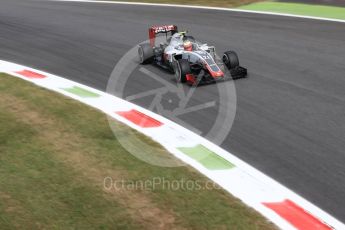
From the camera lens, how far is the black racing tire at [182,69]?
11078 millimetres

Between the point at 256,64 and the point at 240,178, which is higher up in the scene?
the point at 256,64

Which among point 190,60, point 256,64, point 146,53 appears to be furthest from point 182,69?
point 256,64

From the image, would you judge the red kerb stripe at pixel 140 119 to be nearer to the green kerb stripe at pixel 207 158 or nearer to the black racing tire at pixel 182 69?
the green kerb stripe at pixel 207 158

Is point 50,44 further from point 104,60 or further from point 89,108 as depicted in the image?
point 89,108

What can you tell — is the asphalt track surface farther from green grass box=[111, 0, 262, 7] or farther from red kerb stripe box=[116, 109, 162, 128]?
green grass box=[111, 0, 262, 7]

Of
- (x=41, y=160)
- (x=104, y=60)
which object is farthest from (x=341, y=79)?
(x=41, y=160)

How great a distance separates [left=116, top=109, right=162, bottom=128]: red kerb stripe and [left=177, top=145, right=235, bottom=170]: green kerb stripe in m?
1.15

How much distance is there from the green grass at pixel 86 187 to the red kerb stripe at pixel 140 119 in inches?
15.1

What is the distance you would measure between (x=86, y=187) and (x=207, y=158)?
1.88m

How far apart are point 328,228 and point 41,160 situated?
3.76m

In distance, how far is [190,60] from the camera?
464 inches

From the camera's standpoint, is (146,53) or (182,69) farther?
(146,53)

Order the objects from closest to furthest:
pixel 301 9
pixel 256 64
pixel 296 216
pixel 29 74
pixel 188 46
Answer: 1. pixel 296 216
2. pixel 188 46
3. pixel 29 74
4. pixel 256 64
5. pixel 301 9

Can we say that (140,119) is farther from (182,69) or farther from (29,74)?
(29,74)
